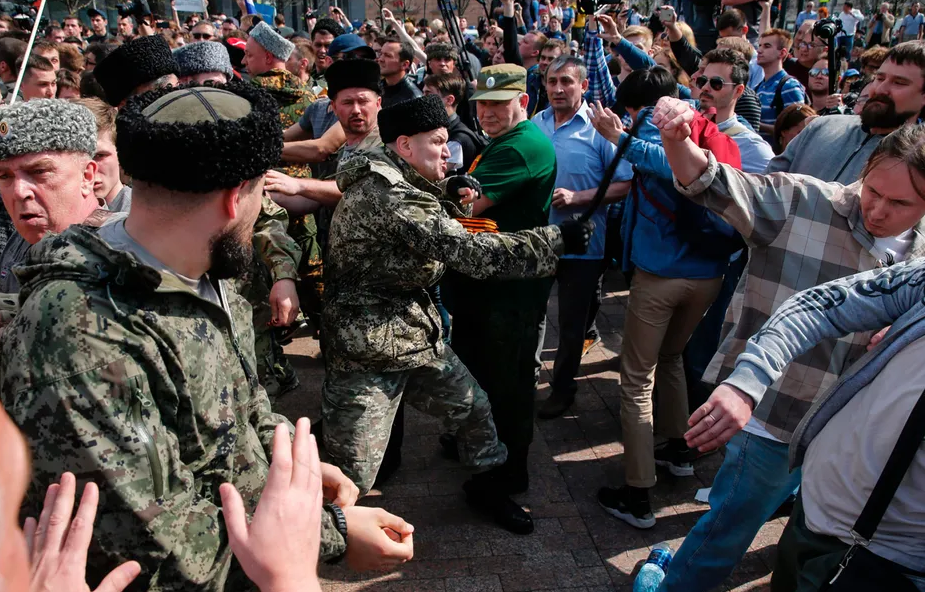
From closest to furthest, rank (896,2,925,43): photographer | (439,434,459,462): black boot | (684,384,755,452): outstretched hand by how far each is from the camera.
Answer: (684,384,755,452): outstretched hand < (439,434,459,462): black boot < (896,2,925,43): photographer

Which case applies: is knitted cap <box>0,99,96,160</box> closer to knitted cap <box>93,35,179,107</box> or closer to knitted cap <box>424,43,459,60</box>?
knitted cap <box>93,35,179,107</box>

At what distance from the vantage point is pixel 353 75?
4086mm

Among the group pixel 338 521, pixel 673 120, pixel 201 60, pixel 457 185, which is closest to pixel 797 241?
pixel 673 120

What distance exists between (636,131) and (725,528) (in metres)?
1.92

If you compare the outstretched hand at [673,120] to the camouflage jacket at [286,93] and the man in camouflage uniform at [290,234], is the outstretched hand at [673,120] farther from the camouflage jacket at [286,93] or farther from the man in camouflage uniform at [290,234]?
the camouflage jacket at [286,93]

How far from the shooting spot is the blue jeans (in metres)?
2.77

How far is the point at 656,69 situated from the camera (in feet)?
13.3

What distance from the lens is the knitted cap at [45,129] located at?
2.49 metres

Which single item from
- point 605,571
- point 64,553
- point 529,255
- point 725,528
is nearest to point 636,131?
point 529,255

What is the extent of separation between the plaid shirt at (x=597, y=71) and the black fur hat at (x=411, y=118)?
3781 millimetres

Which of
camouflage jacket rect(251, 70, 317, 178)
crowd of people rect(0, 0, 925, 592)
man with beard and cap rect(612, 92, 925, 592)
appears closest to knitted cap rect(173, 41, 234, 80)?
crowd of people rect(0, 0, 925, 592)

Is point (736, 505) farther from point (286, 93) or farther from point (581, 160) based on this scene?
point (286, 93)

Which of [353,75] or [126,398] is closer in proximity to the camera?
[126,398]

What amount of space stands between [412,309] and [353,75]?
1.61 m
